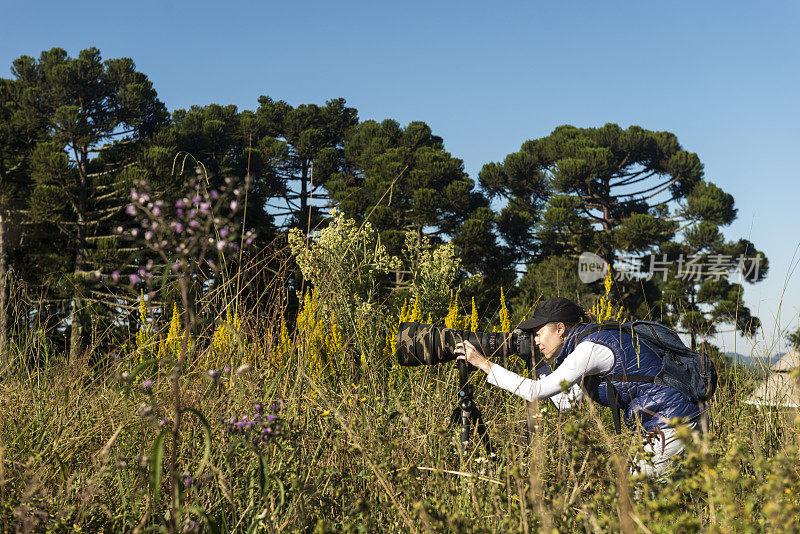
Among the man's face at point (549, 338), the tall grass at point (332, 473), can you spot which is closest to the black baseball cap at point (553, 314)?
the man's face at point (549, 338)

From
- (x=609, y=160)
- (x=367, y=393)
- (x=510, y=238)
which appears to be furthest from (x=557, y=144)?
(x=367, y=393)

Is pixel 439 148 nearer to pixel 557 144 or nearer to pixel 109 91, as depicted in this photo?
pixel 557 144

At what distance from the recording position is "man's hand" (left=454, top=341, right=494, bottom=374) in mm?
2335

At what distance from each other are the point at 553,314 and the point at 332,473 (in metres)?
1.22

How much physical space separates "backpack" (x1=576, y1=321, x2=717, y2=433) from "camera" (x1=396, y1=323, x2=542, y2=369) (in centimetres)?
25

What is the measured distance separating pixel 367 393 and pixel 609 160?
2338cm

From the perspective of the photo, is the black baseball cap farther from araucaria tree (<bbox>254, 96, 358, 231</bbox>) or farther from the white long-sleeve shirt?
araucaria tree (<bbox>254, 96, 358, 231</bbox>)

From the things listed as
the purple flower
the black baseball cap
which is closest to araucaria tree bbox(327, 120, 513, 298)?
the black baseball cap

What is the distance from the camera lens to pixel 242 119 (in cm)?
2119

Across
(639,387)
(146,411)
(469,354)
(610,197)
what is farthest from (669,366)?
(610,197)

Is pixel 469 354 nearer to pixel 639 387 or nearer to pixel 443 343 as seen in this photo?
pixel 443 343

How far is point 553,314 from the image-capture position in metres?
2.47

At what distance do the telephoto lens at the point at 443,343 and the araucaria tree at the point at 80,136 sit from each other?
1335 centimetres

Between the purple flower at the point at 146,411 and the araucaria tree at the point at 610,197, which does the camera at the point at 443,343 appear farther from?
the araucaria tree at the point at 610,197
